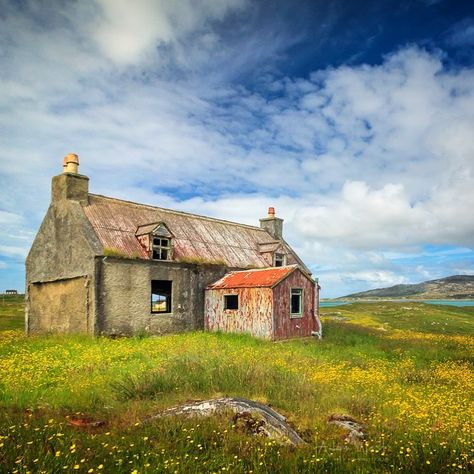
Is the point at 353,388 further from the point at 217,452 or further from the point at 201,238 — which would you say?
the point at 201,238

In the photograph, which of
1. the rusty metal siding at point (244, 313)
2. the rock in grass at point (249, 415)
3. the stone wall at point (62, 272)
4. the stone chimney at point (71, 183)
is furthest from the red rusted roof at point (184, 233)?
the rock in grass at point (249, 415)

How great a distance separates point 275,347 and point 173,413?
38.4 feet

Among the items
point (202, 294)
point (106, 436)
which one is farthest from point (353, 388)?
point (202, 294)

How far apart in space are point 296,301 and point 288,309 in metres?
2.34

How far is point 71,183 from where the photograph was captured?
2142 centimetres

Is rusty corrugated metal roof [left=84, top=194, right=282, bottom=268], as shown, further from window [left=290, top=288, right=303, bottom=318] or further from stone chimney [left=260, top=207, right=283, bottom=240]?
window [left=290, top=288, right=303, bottom=318]

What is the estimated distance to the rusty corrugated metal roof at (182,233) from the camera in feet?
69.2

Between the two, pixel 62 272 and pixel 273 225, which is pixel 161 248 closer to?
pixel 62 272

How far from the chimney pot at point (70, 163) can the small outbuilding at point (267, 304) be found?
9.83 metres

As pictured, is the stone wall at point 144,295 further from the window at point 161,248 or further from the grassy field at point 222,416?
the grassy field at point 222,416

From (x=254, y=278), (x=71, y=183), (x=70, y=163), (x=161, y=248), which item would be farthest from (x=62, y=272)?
(x=254, y=278)

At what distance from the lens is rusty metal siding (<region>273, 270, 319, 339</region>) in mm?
21219

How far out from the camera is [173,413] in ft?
23.9

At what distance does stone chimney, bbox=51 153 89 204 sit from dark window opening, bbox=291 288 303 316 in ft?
40.5
